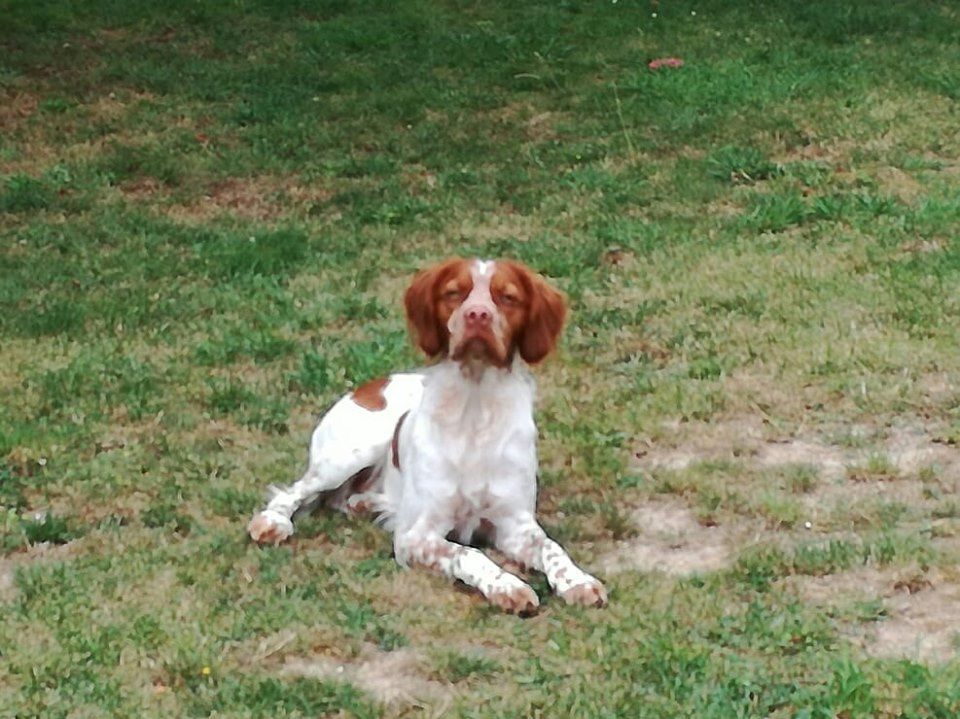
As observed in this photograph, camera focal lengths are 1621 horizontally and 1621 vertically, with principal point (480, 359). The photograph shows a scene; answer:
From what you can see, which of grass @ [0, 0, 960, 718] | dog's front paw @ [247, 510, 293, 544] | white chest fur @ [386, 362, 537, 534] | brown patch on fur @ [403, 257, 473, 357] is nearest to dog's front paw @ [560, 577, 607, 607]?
grass @ [0, 0, 960, 718]

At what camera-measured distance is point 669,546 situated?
4.92 metres

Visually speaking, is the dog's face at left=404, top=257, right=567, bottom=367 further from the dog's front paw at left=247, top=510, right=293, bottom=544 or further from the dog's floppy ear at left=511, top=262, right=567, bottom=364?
the dog's front paw at left=247, top=510, right=293, bottom=544

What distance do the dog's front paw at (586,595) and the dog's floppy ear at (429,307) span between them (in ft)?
2.67

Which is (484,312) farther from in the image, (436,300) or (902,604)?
(902,604)

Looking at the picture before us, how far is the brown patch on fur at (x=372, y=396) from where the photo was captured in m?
5.33

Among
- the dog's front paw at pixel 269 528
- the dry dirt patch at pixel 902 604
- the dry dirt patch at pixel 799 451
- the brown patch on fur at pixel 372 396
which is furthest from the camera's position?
the dry dirt patch at pixel 799 451

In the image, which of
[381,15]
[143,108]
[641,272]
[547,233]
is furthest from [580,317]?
[381,15]

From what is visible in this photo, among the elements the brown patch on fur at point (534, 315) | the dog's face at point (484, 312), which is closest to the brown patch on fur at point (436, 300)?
the dog's face at point (484, 312)

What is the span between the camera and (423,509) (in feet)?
15.6

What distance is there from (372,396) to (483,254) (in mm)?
3338

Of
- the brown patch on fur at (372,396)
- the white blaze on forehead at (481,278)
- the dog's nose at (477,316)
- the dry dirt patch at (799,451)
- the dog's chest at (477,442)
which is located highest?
the white blaze on forehead at (481,278)

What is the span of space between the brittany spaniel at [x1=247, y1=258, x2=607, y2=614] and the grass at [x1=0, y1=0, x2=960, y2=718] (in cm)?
14

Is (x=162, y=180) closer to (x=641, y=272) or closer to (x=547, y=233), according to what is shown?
(x=547, y=233)

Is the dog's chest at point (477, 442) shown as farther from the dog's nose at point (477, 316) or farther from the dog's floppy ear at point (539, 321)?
the dog's nose at point (477, 316)
